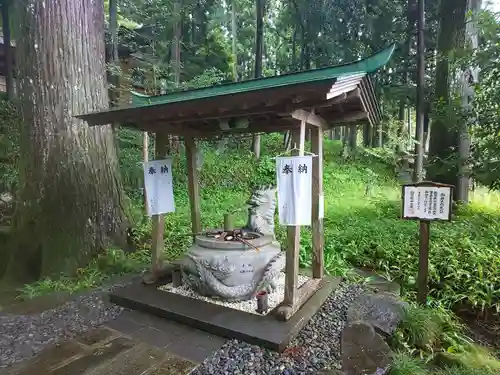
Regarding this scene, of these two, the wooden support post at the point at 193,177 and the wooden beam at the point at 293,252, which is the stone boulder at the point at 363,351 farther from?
the wooden support post at the point at 193,177

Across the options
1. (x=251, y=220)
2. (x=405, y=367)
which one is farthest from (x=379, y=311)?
(x=251, y=220)

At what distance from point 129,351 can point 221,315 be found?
2.93 ft

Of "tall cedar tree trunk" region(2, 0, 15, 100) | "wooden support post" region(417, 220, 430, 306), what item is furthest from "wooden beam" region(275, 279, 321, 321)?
"tall cedar tree trunk" region(2, 0, 15, 100)

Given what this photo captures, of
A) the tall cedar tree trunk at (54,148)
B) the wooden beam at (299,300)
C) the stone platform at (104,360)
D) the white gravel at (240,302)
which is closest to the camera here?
the stone platform at (104,360)

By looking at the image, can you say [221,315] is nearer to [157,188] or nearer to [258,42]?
[157,188]

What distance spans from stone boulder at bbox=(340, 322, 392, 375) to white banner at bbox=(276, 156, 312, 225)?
1.10 m

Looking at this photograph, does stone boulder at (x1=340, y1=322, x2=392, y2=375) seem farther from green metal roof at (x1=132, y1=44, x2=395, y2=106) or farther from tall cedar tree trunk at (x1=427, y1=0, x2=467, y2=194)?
tall cedar tree trunk at (x1=427, y1=0, x2=467, y2=194)

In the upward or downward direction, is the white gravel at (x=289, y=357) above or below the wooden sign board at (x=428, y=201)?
below

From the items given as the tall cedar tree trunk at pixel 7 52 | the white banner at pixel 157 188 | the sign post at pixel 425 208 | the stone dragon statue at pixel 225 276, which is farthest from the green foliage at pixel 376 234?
the tall cedar tree trunk at pixel 7 52

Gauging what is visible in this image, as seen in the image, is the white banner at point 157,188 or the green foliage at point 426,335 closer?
the green foliage at point 426,335

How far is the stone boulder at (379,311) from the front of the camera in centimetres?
311

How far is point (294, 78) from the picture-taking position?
3.41 metres

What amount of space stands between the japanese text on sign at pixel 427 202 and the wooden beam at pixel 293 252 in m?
1.49

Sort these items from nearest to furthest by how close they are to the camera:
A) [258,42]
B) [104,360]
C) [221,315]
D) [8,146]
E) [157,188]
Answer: [104,360] → [221,315] → [157,188] → [8,146] → [258,42]
